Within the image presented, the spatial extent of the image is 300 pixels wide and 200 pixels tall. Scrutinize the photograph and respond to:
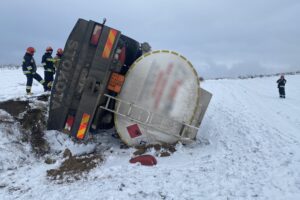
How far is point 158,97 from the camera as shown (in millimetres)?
5973

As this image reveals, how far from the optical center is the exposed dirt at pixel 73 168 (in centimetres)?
497

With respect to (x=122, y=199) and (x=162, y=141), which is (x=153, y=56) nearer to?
(x=162, y=141)

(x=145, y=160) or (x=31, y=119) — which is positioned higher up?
(x=145, y=160)

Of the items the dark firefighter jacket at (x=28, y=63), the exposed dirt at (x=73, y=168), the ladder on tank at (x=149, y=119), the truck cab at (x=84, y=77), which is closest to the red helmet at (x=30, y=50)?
the dark firefighter jacket at (x=28, y=63)

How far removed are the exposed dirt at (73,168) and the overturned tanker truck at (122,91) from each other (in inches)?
17.2

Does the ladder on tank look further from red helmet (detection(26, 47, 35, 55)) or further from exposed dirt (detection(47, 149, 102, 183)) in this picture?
red helmet (detection(26, 47, 35, 55))

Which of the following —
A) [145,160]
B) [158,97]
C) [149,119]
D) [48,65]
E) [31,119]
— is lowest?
[31,119]

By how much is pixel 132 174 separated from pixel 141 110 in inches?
60.7

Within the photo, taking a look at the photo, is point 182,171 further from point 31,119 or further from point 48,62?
point 48,62

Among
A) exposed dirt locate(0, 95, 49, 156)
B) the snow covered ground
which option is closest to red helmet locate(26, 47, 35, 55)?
exposed dirt locate(0, 95, 49, 156)

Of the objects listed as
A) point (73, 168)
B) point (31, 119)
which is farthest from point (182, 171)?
point (31, 119)

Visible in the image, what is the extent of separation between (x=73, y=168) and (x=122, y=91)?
175 cm

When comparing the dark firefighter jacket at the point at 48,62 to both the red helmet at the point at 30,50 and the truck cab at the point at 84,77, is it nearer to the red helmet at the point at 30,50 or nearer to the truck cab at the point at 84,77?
the red helmet at the point at 30,50

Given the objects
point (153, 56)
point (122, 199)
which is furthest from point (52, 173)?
point (153, 56)
